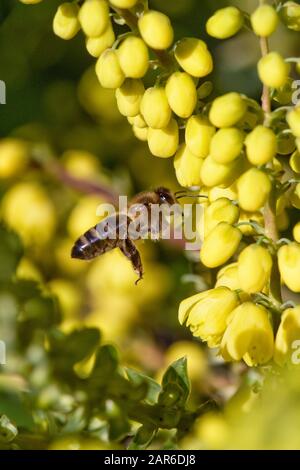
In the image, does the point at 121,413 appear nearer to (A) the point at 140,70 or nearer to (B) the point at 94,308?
(A) the point at 140,70

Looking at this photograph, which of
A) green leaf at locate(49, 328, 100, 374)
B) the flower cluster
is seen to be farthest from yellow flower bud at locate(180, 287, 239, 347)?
green leaf at locate(49, 328, 100, 374)

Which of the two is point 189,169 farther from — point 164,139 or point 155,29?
point 155,29

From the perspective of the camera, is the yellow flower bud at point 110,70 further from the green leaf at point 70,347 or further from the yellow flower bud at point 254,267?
the green leaf at point 70,347

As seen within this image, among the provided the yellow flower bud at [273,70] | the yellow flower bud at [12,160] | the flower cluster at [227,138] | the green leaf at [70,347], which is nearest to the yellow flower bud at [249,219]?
the flower cluster at [227,138]

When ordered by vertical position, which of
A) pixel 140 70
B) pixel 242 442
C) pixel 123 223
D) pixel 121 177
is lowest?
pixel 121 177

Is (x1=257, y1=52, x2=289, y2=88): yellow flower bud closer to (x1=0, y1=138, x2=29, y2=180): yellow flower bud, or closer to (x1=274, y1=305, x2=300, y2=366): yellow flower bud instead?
(x1=274, y1=305, x2=300, y2=366): yellow flower bud

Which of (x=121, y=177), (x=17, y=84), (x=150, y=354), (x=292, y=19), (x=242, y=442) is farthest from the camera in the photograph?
(x=17, y=84)
